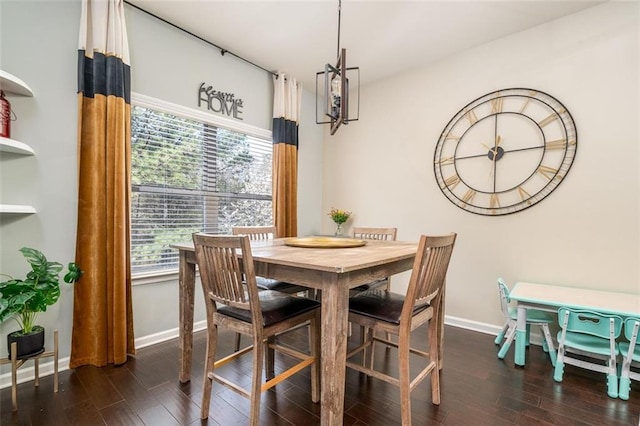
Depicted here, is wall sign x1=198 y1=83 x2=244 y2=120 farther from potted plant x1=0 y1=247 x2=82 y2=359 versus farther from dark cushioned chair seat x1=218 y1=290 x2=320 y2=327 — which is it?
dark cushioned chair seat x1=218 y1=290 x2=320 y2=327

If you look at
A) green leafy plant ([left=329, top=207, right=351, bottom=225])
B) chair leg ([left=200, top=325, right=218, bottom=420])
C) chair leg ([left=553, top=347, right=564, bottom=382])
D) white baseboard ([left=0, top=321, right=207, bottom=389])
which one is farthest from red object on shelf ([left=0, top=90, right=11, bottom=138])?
chair leg ([left=553, top=347, right=564, bottom=382])

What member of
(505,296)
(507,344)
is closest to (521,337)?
(507,344)

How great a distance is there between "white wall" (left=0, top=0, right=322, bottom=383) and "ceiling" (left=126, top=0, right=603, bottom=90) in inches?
17.3

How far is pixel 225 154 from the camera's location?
312 cm

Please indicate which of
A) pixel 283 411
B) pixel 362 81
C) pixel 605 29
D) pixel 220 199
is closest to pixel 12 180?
pixel 220 199

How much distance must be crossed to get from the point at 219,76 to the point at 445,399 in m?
3.34

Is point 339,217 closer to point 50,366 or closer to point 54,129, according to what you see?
point 54,129

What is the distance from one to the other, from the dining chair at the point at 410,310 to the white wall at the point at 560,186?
145 centimetres

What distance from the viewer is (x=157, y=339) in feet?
8.30

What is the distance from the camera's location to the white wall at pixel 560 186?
7.43 feet

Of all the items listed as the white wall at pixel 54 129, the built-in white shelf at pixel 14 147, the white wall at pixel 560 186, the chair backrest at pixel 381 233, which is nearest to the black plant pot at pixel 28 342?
the white wall at pixel 54 129

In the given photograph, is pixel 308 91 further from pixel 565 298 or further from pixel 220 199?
pixel 565 298

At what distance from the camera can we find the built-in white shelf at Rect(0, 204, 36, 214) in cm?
169

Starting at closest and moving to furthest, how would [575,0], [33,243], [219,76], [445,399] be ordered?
[445,399]
[33,243]
[575,0]
[219,76]
